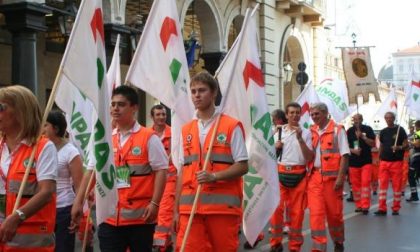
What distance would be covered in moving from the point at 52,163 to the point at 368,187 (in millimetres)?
10240

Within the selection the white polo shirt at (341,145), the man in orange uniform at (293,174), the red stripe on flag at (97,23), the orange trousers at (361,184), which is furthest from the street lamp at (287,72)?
the red stripe on flag at (97,23)

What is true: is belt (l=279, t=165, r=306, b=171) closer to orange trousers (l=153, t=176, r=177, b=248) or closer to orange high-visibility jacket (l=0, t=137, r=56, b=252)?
orange trousers (l=153, t=176, r=177, b=248)

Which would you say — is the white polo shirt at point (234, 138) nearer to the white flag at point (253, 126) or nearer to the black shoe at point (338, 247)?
the white flag at point (253, 126)

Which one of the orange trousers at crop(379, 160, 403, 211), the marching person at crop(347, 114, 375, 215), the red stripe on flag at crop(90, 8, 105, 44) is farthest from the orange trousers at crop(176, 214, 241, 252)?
the marching person at crop(347, 114, 375, 215)

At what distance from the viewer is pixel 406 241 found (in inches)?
390

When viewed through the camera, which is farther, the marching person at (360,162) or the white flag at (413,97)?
the white flag at (413,97)

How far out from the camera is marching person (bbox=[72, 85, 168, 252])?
545 cm

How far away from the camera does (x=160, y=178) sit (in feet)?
18.2

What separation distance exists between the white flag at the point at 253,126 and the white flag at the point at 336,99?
33.7ft

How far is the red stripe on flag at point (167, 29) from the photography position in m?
6.91

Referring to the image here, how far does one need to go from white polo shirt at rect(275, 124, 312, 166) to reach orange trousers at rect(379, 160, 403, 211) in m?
4.85

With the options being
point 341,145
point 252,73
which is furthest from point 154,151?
point 341,145

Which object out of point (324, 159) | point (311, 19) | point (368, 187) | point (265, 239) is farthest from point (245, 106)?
point (311, 19)

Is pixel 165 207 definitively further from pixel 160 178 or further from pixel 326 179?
pixel 160 178
